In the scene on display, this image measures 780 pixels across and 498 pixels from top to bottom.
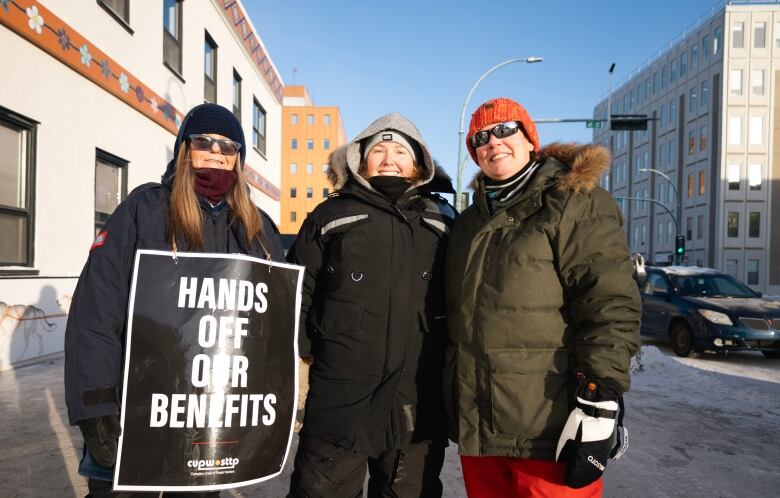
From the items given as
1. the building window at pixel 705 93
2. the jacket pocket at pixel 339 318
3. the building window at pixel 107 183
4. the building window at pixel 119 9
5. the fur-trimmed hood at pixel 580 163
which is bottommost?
the jacket pocket at pixel 339 318

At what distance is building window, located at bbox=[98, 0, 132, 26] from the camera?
820 cm

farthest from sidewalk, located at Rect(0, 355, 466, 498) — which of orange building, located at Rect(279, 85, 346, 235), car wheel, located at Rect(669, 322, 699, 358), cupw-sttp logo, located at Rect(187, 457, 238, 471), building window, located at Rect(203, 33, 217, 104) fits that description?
orange building, located at Rect(279, 85, 346, 235)

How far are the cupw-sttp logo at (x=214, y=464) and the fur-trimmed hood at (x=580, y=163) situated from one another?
1610 mm

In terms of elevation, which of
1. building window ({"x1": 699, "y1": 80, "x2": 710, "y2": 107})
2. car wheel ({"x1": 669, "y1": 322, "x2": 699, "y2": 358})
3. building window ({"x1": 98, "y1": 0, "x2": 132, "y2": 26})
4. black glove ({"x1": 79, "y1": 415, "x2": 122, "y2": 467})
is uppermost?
building window ({"x1": 699, "y1": 80, "x2": 710, "y2": 107})

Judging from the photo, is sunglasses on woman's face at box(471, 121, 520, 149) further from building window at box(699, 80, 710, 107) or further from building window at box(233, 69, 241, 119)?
building window at box(699, 80, 710, 107)

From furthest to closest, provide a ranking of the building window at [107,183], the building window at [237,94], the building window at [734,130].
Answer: the building window at [734,130] → the building window at [237,94] → the building window at [107,183]

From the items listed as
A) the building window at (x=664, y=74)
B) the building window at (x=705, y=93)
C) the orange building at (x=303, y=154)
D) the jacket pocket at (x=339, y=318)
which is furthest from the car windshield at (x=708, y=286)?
the orange building at (x=303, y=154)

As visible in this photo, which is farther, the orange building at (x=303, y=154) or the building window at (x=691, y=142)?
the orange building at (x=303, y=154)

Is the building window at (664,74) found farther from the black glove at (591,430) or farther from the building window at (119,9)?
the black glove at (591,430)

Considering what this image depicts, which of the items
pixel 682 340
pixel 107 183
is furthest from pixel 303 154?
pixel 682 340

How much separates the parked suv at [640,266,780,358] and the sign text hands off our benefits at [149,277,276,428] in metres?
8.82

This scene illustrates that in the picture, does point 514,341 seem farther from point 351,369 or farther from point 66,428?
point 66,428

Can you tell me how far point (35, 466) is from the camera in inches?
136

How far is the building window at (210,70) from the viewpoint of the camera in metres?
12.9
